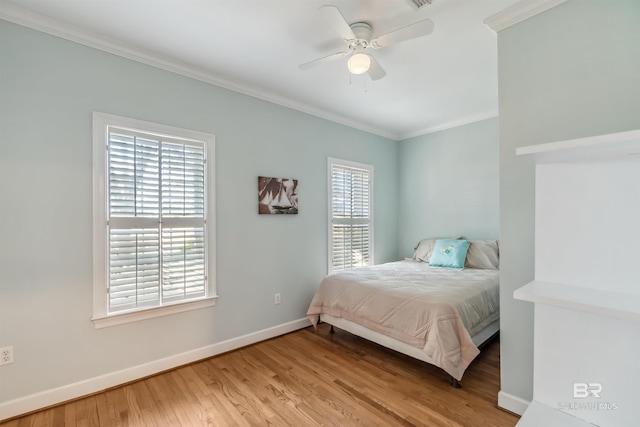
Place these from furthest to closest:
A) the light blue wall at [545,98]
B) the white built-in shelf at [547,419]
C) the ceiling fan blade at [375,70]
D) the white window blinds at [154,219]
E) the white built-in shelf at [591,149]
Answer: the white window blinds at [154,219]
the ceiling fan blade at [375,70]
the light blue wall at [545,98]
the white built-in shelf at [547,419]
the white built-in shelf at [591,149]

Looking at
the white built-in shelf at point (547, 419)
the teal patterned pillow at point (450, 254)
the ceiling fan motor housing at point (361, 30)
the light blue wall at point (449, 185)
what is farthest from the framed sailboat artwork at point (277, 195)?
the white built-in shelf at point (547, 419)

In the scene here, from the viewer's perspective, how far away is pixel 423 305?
2.28 meters

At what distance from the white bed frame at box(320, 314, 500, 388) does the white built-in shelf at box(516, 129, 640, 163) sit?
5.86 ft

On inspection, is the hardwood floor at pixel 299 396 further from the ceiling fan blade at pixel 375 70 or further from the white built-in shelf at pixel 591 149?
the ceiling fan blade at pixel 375 70

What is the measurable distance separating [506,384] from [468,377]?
1.37 feet

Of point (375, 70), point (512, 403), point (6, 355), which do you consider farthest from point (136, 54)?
point (512, 403)

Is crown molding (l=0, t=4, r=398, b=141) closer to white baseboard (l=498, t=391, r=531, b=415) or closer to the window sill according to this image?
the window sill

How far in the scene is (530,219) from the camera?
6.01 feet

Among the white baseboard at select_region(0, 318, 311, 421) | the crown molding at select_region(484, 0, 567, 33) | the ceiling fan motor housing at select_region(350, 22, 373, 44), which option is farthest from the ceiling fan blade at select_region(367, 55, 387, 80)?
the white baseboard at select_region(0, 318, 311, 421)

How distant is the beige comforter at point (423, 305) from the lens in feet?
7.04

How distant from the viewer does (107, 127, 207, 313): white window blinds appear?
2.27 metres

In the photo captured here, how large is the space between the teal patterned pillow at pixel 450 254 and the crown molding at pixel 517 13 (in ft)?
8.05

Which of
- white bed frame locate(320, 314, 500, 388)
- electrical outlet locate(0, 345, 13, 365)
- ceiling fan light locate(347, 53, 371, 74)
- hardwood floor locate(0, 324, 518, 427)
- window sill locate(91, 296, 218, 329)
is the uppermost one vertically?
ceiling fan light locate(347, 53, 371, 74)

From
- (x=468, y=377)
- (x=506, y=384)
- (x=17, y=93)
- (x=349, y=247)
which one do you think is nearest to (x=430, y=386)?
(x=468, y=377)
